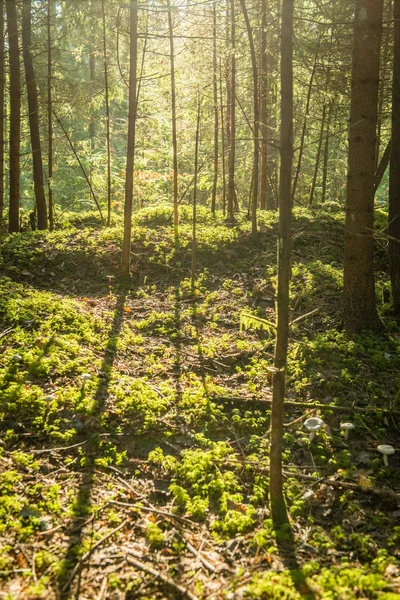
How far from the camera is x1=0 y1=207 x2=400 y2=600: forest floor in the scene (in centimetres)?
310

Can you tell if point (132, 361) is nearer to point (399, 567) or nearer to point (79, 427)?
point (79, 427)

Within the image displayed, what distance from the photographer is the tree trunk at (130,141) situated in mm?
8303

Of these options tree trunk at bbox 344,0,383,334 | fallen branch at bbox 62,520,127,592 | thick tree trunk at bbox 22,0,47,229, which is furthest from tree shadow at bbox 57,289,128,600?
thick tree trunk at bbox 22,0,47,229

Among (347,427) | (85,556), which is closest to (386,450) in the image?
(347,427)

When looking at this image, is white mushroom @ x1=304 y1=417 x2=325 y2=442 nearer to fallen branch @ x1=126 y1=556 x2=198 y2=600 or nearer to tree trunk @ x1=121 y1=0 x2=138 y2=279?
fallen branch @ x1=126 y1=556 x2=198 y2=600

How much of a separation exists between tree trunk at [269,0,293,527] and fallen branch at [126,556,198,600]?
950 mm

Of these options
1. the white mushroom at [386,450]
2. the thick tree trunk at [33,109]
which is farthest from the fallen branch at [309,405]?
the thick tree trunk at [33,109]

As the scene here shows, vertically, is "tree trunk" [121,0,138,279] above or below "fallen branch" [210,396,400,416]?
above

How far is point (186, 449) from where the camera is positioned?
450 cm

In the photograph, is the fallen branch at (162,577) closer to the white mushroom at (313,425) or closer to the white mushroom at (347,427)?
the white mushroom at (313,425)

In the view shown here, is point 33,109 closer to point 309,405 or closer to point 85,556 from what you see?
point 309,405

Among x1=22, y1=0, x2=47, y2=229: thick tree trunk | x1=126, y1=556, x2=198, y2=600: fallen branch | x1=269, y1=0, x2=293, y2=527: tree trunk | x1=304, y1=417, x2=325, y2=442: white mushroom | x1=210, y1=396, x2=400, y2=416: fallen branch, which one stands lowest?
x1=126, y1=556, x2=198, y2=600: fallen branch

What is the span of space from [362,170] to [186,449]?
4422 mm

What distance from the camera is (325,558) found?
128 inches
